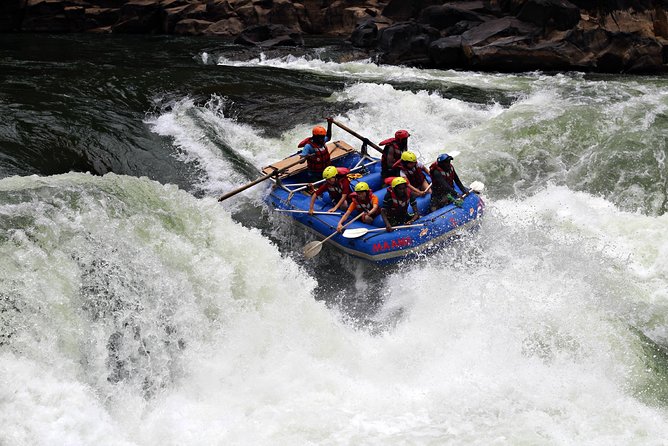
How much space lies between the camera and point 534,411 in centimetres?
562

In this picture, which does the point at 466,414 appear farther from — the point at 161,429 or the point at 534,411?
the point at 161,429

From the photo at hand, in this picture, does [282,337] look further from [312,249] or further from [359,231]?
[359,231]

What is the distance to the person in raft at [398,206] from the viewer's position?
8.15 m

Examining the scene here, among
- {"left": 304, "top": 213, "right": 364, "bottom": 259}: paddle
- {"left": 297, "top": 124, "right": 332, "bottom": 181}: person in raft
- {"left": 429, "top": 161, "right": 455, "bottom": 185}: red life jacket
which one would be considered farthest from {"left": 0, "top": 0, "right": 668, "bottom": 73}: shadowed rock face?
{"left": 304, "top": 213, "right": 364, "bottom": 259}: paddle

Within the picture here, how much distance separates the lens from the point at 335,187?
344 inches

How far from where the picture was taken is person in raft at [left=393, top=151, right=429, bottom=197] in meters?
8.73

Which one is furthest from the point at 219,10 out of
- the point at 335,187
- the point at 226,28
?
the point at 335,187

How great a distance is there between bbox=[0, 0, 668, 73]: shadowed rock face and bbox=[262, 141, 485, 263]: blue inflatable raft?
29.4 ft

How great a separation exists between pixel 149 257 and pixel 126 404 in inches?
68.6

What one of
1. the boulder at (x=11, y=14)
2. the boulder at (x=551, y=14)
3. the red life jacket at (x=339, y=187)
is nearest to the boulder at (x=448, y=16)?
the boulder at (x=551, y=14)

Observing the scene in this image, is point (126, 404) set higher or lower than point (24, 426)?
lower

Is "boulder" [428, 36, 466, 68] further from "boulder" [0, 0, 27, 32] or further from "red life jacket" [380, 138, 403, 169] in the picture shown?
"boulder" [0, 0, 27, 32]

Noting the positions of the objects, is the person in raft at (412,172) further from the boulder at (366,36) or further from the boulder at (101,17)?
the boulder at (101,17)

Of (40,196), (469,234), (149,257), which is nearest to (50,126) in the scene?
(40,196)
